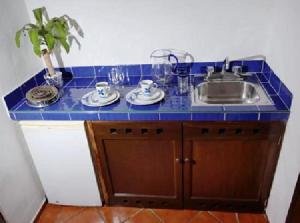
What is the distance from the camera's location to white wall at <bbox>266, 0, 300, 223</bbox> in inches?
47.1

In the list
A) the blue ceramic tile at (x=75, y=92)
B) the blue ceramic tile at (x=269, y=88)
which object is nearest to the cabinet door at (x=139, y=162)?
the blue ceramic tile at (x=75, y=92)

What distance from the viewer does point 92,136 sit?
1518 mm

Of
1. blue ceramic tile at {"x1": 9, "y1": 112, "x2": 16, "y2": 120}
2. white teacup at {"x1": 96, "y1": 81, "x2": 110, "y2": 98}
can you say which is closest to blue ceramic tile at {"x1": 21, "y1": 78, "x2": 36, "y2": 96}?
blue ceramic tile at {"x1": 9, "y1": 112, "x2": 16, "y2": 120}

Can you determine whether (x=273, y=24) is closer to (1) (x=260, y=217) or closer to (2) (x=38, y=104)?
(1) (x=260, y=217)

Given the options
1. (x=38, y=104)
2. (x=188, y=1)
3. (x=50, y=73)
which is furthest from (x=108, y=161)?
(x=188, y=1)

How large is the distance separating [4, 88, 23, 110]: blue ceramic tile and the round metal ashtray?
0.06 metres

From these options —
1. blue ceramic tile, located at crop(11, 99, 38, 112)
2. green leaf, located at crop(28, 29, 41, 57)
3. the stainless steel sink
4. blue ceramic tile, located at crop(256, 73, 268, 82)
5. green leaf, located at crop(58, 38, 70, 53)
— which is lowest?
the stainless steel sink

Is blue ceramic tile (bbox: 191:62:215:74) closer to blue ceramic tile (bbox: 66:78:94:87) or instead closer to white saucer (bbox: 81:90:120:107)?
white saucer (bbox: 81:90:120:107)

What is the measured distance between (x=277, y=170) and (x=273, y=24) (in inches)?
36.4

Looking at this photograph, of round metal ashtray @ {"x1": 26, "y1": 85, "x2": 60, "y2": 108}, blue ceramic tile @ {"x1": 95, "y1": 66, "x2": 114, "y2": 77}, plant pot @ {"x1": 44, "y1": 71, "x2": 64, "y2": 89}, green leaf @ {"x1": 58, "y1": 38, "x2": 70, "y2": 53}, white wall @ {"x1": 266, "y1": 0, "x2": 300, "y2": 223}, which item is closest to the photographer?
white wall @ {"x1": 266, "y1": 0, "x2": 300, "y2": 223}

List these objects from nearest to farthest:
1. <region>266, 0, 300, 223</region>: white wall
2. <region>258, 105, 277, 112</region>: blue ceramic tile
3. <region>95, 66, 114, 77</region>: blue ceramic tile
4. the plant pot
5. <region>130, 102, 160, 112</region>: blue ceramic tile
A: <region>266, 0, 300, 223</region>: white wall
<region>258, 105, 277, 112</region>: blue ceramic tile
<region>130, 102, 160, 112</region>: blue ceramic tile
the plant pot
<region>95, 66, 114, 77</region>: blue ceramic tile

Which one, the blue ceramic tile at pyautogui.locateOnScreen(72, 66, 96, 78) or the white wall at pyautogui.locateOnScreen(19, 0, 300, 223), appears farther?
the blue ceramic tile at pyautogui.locateOnScreen(72, 66, 96, 78)

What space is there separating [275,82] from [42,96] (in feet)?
4.86

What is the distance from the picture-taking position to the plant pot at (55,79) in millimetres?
1740
